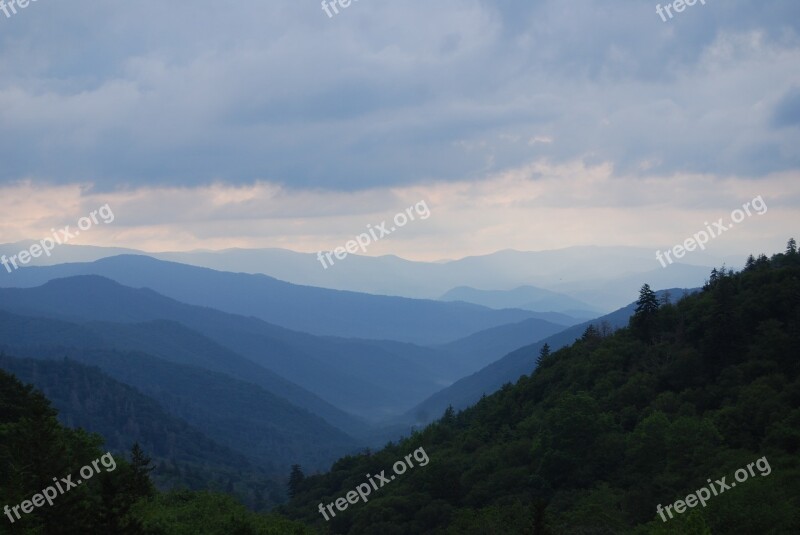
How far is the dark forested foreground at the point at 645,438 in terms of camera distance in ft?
142

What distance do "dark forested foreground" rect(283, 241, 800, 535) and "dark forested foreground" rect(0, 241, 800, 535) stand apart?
0.14 meters

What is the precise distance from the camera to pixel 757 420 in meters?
50.8

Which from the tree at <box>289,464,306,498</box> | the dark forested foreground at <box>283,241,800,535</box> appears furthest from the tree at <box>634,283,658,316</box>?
the tree at <box>289,464,306,498</box>

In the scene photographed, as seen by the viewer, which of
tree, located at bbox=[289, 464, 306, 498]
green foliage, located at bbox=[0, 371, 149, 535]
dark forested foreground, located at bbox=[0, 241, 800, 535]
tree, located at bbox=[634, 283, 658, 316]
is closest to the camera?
green foliage, located at bbox=[0, 371, 149, 535]

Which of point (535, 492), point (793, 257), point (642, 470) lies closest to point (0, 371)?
point (535, 492)

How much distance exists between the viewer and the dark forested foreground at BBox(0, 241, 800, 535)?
117 feet

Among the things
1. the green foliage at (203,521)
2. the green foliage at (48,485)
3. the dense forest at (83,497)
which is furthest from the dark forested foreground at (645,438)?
the green foliage at (48,485)

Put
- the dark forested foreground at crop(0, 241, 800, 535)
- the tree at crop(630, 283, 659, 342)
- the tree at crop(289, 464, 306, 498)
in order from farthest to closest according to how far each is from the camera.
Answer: the tree at crop(289, 464, 306, 498)
the tree at crop(630, 283, 659, 342)
the dark forested foreground at crop(0, 241, 800, 535)

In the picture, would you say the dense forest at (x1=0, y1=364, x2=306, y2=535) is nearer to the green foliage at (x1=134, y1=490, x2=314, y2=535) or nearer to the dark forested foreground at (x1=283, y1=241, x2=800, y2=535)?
the green foliage at (x1=134, y1=490, x2=314, y2=535)

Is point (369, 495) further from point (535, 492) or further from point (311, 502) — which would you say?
point (535, 492)

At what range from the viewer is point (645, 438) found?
52562 mm

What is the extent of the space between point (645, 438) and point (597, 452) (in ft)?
18.2

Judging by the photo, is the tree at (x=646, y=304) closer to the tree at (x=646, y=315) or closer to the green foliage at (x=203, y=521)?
the tree at (x=646, y=315)

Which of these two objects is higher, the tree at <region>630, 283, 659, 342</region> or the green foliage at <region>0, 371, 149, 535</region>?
the green foliage at <region>0, 371, 149, 535</region>
